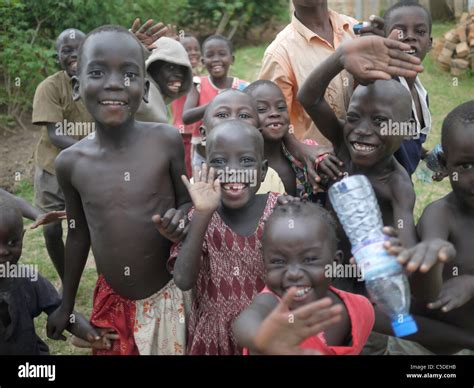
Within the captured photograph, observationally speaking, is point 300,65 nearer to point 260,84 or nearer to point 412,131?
point 260,84

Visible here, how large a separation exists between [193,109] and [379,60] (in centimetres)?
302

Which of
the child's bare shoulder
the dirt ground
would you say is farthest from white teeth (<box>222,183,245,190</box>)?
the dirt ground

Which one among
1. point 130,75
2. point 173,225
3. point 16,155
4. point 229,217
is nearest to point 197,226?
point 173,225

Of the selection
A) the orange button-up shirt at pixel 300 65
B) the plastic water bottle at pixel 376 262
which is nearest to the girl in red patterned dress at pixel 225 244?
the plastic water bottle at pixel 376 262

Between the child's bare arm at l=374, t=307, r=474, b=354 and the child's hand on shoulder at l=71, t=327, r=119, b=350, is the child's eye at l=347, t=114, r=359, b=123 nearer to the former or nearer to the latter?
the child's bare arm at l=374, t=307, r=474, b=354

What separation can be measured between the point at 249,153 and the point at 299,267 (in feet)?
1.96

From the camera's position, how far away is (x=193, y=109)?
5.52 metres

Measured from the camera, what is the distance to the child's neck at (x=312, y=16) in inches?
139

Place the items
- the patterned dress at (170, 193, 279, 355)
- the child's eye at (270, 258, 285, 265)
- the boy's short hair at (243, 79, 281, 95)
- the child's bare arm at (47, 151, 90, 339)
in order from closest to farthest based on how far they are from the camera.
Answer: the child's eye at (270, 258, 285, 265), the patterned dress at (170, 193, 279, 355), the child's bare arm at (47, 151, 90, 339), the boy's short hair at (243, 79, 281, 95)

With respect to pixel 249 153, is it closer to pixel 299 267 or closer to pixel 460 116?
pixel 299 267

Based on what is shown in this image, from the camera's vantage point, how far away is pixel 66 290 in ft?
9.87

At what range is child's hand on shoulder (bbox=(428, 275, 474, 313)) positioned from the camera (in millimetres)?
2389

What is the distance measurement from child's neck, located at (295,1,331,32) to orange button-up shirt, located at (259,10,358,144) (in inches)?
1.7
